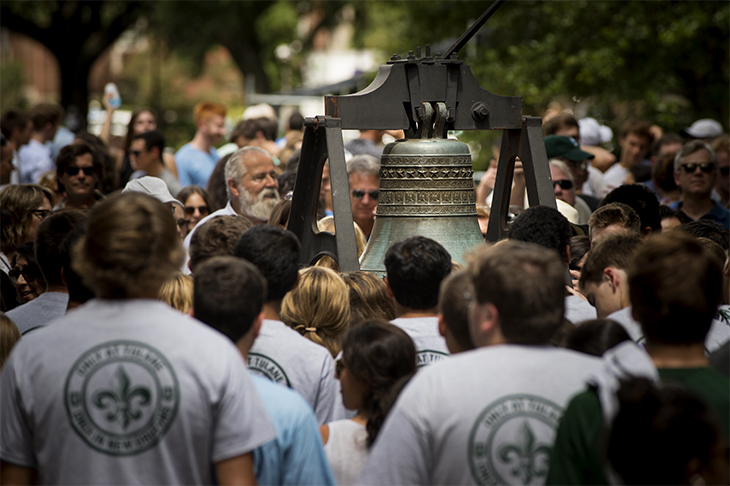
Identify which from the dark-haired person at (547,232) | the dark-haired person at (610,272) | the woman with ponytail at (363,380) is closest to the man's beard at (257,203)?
the dark-haired person at (547,232)

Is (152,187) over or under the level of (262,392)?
over

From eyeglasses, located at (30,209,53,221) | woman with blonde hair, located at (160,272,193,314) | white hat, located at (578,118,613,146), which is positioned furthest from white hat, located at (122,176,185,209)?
white hat, located at (578,118,613,146)

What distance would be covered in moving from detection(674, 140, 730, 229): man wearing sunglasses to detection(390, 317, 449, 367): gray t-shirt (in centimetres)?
377

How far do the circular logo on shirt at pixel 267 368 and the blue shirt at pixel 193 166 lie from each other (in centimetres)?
582

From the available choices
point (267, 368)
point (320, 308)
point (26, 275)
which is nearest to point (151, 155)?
point (26, 275)

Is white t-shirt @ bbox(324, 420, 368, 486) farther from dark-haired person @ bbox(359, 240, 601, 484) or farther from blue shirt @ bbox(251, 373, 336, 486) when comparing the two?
dark-haired person @ bbox(359, 240, 601, 484)

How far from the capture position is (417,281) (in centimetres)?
337

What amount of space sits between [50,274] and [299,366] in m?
1.34

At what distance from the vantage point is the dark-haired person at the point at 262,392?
2.48 meters

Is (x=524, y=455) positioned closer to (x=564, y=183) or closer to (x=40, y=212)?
(x=40, y=212)

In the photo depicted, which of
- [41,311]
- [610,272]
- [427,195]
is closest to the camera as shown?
[610,272]

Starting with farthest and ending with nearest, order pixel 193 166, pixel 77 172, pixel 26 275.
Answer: pixel 193 166, pixel 77 172, pixel 26 275

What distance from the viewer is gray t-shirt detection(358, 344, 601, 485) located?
2211 mm

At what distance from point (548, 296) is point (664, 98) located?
39.5 feet
